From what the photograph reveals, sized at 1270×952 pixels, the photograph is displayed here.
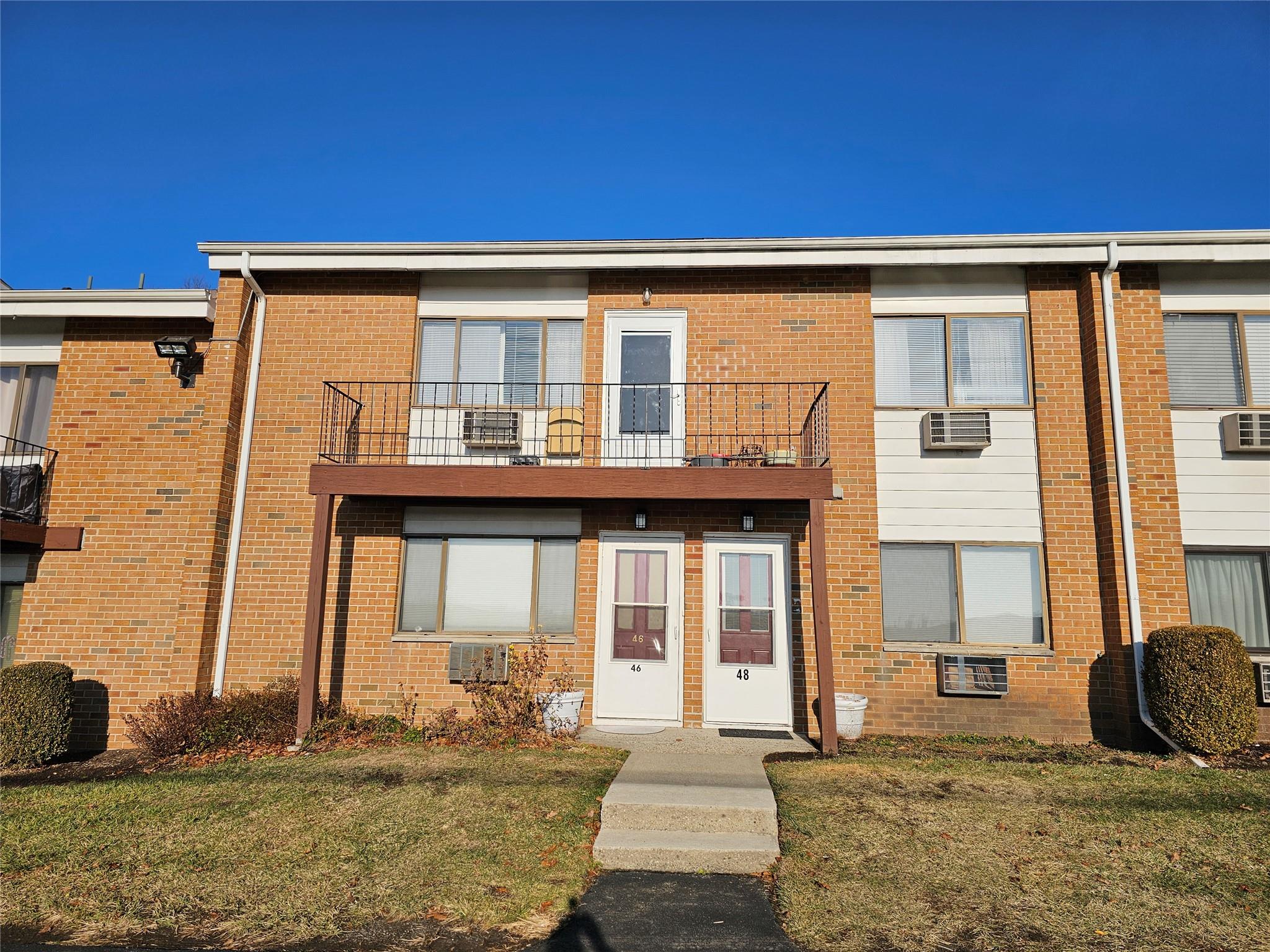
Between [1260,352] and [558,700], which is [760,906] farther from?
[1260,352]

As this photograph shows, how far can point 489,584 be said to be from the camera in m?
9.26

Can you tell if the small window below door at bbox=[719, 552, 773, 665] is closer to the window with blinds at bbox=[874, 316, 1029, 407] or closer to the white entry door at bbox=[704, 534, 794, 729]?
the white entry door at bbox=[704, 534, 794, 729]

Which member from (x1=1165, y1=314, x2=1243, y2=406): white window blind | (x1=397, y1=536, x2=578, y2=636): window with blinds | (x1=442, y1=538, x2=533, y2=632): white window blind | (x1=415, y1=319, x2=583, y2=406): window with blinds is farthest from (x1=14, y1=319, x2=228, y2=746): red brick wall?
(x1=1165, y1=314, x2=1243, y2=406): white window blind

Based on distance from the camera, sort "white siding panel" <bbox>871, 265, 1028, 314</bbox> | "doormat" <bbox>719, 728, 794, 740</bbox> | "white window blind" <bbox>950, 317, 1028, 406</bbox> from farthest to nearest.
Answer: "white siding panel" <bbox>871, 265, 1028, 314</bbox> → "white window blind" <bbox>950, 317, 1028, 406</bbox> → "doormat" <bbox>719, 728, 794, 740</bbox>

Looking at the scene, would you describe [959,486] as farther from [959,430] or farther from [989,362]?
[989,362]

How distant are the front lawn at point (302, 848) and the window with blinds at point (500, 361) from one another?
425 cm

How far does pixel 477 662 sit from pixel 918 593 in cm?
511

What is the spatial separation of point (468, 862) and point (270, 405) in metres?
6.42

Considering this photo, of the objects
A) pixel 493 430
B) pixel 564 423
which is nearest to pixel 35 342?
pixel 493 430

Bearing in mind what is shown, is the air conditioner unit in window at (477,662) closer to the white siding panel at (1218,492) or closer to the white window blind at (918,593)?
the white window blind at (918,593)

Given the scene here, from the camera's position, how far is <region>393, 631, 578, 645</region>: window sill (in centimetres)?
895

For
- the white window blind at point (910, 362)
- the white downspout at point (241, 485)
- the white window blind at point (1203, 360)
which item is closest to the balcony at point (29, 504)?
A: the white downspout at point (241, 485)

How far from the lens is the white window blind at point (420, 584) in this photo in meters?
9.23

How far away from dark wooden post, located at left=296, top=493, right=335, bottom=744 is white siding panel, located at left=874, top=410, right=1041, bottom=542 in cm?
624
